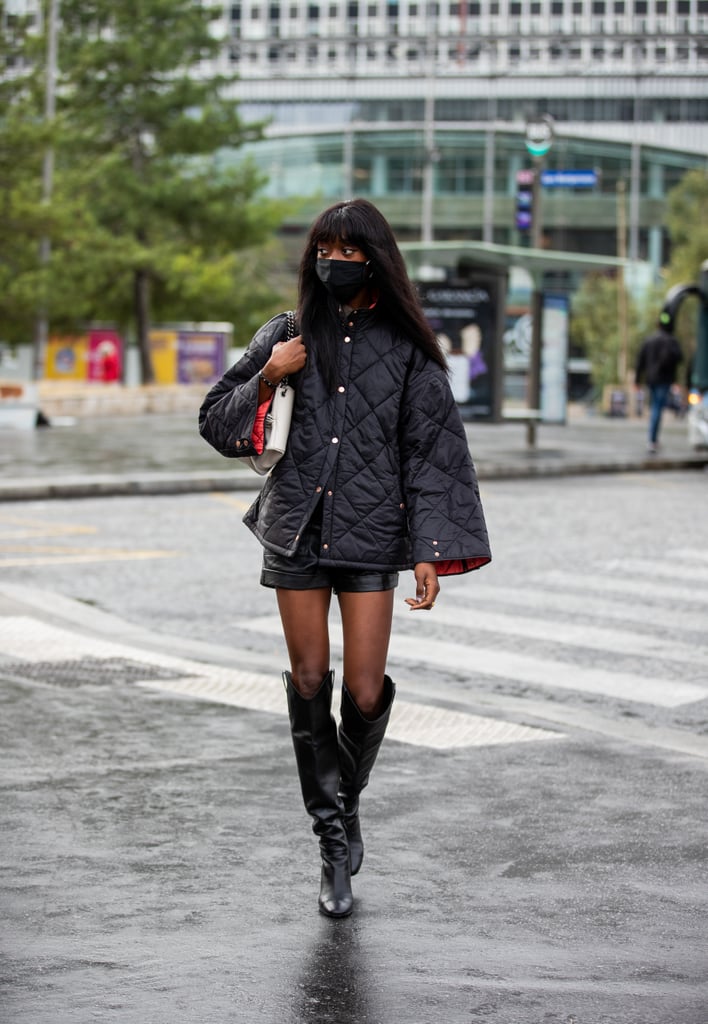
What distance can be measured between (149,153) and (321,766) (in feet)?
143

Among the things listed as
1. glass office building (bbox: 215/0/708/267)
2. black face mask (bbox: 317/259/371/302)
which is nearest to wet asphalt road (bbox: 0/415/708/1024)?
black face mask (bbox: 317/259/371/302)

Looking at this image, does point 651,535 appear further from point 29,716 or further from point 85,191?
point 85,191

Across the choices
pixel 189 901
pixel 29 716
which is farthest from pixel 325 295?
pixel 29 716

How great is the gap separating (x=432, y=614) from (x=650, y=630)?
4.20ft

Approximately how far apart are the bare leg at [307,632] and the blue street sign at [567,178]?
2242 cm

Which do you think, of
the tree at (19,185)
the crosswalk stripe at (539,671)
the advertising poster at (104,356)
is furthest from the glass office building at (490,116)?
the crosswalk stripe at (539,671)

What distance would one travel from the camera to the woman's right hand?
452cm

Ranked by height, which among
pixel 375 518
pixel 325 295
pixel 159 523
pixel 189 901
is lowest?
pixel 159 523

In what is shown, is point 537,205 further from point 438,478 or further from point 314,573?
point 314,573

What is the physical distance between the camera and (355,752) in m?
4.73

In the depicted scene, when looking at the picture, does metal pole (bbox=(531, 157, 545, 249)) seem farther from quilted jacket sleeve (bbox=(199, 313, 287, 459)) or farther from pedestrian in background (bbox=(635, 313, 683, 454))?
quilted jacket sleeve (bbox=(199, 313, 287, 459))

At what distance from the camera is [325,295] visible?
15.3ft

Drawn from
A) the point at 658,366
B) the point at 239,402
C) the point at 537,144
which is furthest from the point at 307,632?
the point at 537,144

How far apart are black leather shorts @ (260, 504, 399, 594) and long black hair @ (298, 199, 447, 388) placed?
0.40 m
